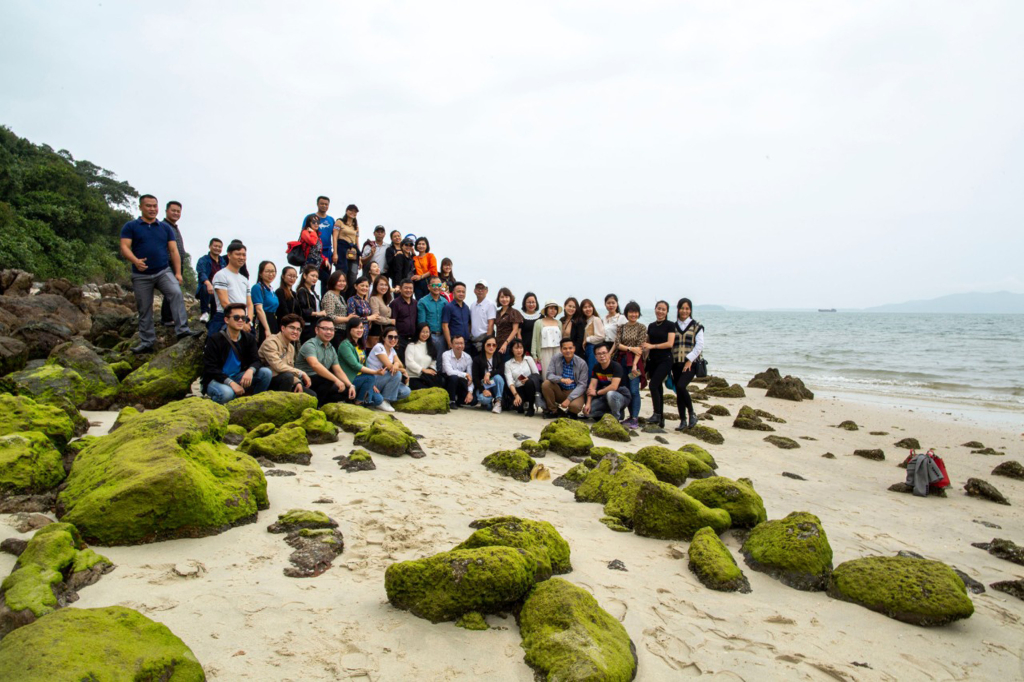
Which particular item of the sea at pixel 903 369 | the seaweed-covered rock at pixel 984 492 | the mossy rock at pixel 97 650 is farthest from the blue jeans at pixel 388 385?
the sea at pixel 903 369

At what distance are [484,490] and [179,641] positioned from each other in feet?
11.0

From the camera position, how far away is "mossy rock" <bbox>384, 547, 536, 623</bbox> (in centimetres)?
333

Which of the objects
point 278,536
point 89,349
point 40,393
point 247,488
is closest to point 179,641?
point 278,536

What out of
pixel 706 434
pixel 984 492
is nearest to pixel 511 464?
pixel 706 434

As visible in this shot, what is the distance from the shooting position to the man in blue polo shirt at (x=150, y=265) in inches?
328

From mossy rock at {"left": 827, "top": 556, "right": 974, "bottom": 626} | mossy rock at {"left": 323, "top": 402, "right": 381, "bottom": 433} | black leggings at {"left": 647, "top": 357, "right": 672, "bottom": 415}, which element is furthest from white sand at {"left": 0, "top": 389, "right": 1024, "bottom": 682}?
black leggings at {"left": 647, "top": 357, "right": 672, "bottom": 415}

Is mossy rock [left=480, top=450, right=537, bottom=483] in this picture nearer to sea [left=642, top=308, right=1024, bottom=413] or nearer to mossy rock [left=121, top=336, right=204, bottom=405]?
mossy rock [left=121, top=336, right=204, bottom=405]

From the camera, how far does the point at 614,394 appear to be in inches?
385

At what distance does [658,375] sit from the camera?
9734 millimetres

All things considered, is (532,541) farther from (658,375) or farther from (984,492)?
(984,492)

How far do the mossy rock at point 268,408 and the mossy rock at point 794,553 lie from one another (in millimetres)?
5247

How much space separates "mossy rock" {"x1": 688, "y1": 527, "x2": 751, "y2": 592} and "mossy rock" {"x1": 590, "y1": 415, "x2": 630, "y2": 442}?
13.5 ft

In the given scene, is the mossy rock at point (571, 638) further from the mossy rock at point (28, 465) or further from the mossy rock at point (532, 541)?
the mossy rock at point (28, 465)

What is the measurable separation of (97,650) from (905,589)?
478cm
